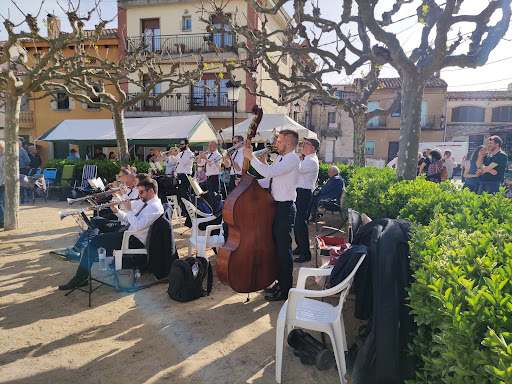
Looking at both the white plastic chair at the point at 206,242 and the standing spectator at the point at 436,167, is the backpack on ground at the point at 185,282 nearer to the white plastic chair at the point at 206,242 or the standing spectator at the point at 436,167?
the white plastic chair at the point at 206,242

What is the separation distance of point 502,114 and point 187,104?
25.2 meters

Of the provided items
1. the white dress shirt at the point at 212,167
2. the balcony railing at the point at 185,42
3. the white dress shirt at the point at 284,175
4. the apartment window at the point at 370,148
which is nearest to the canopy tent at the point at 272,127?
the white dress shirt at the point at 212,167

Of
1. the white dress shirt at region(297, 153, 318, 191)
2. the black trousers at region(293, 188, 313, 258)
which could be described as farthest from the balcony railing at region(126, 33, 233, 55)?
the black trousers at region(293, 188, 313, 258)

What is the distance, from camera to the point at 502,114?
94.6 feet

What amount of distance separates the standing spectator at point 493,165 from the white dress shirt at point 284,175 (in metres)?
4.40

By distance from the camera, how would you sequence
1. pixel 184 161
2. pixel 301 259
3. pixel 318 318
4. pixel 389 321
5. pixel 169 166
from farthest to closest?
pixel 169 166, pixel 184 161, pixel 301 259, pixel 318 318, pixel 389 321

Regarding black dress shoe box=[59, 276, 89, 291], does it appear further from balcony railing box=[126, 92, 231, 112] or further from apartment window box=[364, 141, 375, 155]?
apartment window box=[364, 141, 375, 155]

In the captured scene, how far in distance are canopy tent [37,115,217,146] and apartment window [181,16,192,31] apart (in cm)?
815

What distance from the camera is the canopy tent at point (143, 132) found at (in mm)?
14312

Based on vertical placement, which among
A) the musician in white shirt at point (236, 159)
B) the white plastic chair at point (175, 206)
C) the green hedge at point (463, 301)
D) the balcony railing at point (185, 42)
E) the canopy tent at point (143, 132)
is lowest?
the white plastic chair at point (175, 206)

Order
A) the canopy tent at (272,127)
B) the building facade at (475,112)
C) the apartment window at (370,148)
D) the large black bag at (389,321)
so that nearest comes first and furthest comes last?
1. the large black bag at (389,321)
2. the canopy tent at (272,127)
3. the building facade at (475,112)
4. the apartment window at (370,148)

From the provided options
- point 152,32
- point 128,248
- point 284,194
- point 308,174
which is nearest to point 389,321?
point 284,194

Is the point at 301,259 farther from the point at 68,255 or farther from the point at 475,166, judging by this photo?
the point at 475,166

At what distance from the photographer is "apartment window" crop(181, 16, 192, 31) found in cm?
2106
